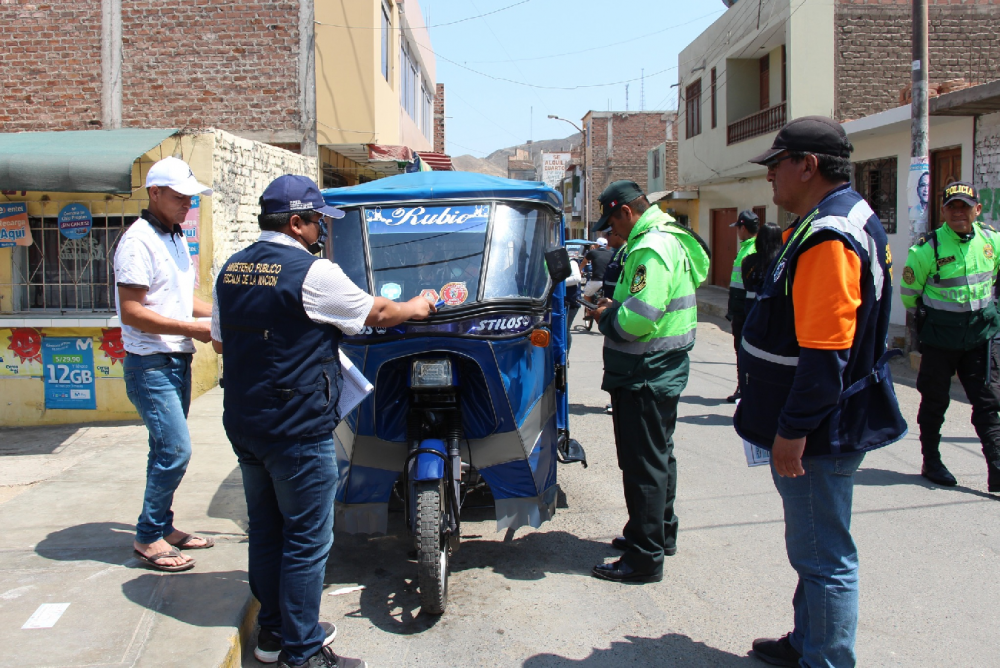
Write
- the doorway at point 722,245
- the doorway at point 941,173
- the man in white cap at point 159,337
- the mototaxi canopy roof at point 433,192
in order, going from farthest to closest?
1. the doorway at point 722,245
2. the doorway at point 941,173
3. the mototaxi canopy roof at point 433,192
4. the man in white cap at point 159,337

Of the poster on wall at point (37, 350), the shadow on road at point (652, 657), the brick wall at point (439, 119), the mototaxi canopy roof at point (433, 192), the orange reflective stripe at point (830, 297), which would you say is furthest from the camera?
the brick wall at point (439, 119)

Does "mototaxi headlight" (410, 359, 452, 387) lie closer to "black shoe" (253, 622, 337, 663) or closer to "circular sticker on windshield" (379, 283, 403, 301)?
"circular sticker on windshield" (379, 283, 403, 301)

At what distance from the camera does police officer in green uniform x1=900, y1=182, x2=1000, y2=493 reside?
5633 mm

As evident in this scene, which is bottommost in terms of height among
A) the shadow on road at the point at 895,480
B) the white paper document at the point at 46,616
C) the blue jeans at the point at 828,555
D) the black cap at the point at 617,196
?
the shadow on road at the point at 895,480

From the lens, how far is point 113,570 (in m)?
4.07

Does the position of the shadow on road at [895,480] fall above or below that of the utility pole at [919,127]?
below

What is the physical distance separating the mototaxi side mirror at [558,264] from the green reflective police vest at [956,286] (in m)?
3.07

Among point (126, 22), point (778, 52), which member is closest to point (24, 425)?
point (126, 22)

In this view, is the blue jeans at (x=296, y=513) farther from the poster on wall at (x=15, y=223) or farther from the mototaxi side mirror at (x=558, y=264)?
the poster on wall at (x=15, y=223)

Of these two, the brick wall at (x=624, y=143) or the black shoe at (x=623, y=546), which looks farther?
the brick wall at (x=624, y=143)

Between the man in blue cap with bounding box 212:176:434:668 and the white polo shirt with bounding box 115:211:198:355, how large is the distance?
0.81 metres

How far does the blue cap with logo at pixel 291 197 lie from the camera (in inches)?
126

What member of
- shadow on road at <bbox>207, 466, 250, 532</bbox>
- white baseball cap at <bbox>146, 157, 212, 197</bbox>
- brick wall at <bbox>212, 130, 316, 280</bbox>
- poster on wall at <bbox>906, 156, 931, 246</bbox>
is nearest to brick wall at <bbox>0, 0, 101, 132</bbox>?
brick wall at <bbox>212, 130, 316, 280</bbox>

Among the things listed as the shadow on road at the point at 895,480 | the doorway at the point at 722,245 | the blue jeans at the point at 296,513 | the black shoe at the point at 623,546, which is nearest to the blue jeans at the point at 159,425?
the blue jeans at the point at 296,513
